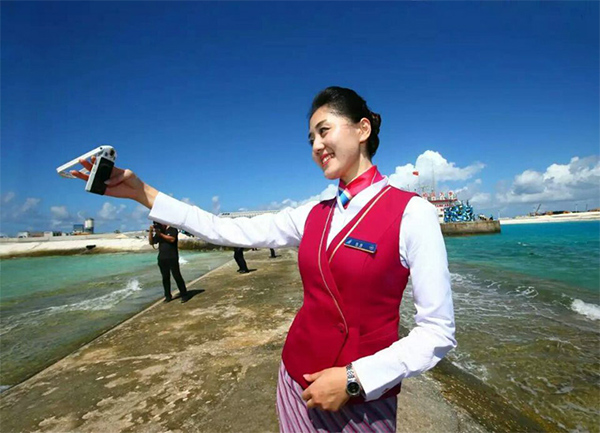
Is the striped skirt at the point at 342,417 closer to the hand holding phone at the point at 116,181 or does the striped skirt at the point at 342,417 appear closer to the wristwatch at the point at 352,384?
the wristwatch at the point at 352,384

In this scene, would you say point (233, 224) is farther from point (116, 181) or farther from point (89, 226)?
point (89, 226)

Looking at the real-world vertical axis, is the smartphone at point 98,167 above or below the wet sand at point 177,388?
above

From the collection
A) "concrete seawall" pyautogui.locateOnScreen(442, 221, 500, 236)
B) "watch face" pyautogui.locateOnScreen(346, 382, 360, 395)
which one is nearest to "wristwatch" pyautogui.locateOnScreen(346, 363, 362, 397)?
"watch face" pyautogui.locateOnScreen(346, 382, 360, 395)

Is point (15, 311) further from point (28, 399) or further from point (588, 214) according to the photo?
point (588, 214)

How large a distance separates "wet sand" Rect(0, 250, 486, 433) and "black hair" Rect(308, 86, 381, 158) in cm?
225

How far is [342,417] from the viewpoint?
1.08 m

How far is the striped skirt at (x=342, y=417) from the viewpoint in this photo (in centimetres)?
107

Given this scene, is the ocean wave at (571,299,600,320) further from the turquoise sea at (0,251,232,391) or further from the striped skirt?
the turquoise sea at (0,251,232,391)

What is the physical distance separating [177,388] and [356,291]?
2738mm

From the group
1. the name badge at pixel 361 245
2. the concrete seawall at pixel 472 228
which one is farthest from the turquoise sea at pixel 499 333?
the concrete seawall at pixel 472 228

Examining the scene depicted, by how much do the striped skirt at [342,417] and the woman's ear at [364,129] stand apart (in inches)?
40.9

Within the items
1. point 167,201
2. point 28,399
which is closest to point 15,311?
point 28,399

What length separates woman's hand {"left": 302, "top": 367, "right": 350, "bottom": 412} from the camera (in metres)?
0.95

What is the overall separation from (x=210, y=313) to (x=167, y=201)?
182 inches
